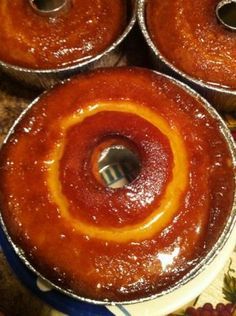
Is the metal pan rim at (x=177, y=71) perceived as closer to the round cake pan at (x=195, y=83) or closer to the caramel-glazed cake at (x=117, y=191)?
the round cake pan at (x=195, y=83)

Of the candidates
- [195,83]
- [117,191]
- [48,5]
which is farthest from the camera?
[48,5]

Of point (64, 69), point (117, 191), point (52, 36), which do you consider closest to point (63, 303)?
point (117, 191)

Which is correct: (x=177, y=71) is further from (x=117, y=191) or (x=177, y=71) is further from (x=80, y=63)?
(x=117, y=191)

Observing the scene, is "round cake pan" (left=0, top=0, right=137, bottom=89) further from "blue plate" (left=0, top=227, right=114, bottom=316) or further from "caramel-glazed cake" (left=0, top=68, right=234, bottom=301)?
"blue plate" (left=0, top=227, right=114, bottom=316)

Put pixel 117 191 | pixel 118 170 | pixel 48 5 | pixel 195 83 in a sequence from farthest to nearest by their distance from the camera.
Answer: pixel 48 5 < pixel 118 170 < pixel 195 83 < pixel 117 191

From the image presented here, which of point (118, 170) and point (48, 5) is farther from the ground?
point (48, 5)

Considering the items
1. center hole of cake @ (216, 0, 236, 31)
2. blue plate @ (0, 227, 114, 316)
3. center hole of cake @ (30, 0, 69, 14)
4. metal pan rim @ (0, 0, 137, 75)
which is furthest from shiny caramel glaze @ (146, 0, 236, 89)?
blue plate @ (0, 227, 114, 316)
